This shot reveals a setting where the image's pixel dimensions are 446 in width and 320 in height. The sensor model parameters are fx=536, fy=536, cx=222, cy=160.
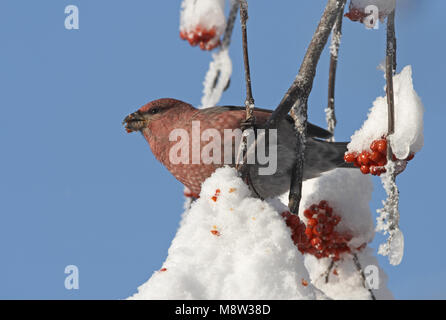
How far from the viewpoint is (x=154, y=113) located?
12.3 feet

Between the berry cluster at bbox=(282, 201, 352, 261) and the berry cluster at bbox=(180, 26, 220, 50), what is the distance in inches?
40.6

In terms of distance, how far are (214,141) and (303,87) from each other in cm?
84

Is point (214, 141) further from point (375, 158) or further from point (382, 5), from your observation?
point (382, 5)

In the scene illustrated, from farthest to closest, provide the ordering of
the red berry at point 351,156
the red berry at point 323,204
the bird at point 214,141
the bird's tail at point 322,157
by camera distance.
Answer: the bird's tail at point 322,157, the bird at point 214,141, the red berry at point 323,204, the red berry at point 351,156

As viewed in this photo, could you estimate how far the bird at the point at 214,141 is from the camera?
308cm

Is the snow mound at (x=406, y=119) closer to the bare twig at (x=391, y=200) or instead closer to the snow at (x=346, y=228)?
the bare twig at (x=391, y=200)

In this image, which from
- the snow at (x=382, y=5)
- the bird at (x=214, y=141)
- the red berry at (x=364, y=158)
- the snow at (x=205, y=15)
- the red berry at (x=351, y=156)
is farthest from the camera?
the bird at (x=214, y=141)

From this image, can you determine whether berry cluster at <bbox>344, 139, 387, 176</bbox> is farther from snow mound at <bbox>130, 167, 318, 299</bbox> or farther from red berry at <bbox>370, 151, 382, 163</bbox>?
snow mound at <bbox>130, 167, 318, 299</bbox>

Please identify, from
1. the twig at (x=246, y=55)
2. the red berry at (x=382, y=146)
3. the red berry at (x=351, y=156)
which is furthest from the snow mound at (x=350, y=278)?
the twig at (x=246, y=55)

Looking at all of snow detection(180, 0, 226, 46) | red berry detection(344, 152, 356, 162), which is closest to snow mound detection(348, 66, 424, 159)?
red berry detection(344, 152, 356, 162)

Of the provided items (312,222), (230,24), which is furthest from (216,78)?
(312,222)

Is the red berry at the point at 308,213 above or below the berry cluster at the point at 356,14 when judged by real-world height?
below

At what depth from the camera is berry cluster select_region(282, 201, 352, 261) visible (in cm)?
281
